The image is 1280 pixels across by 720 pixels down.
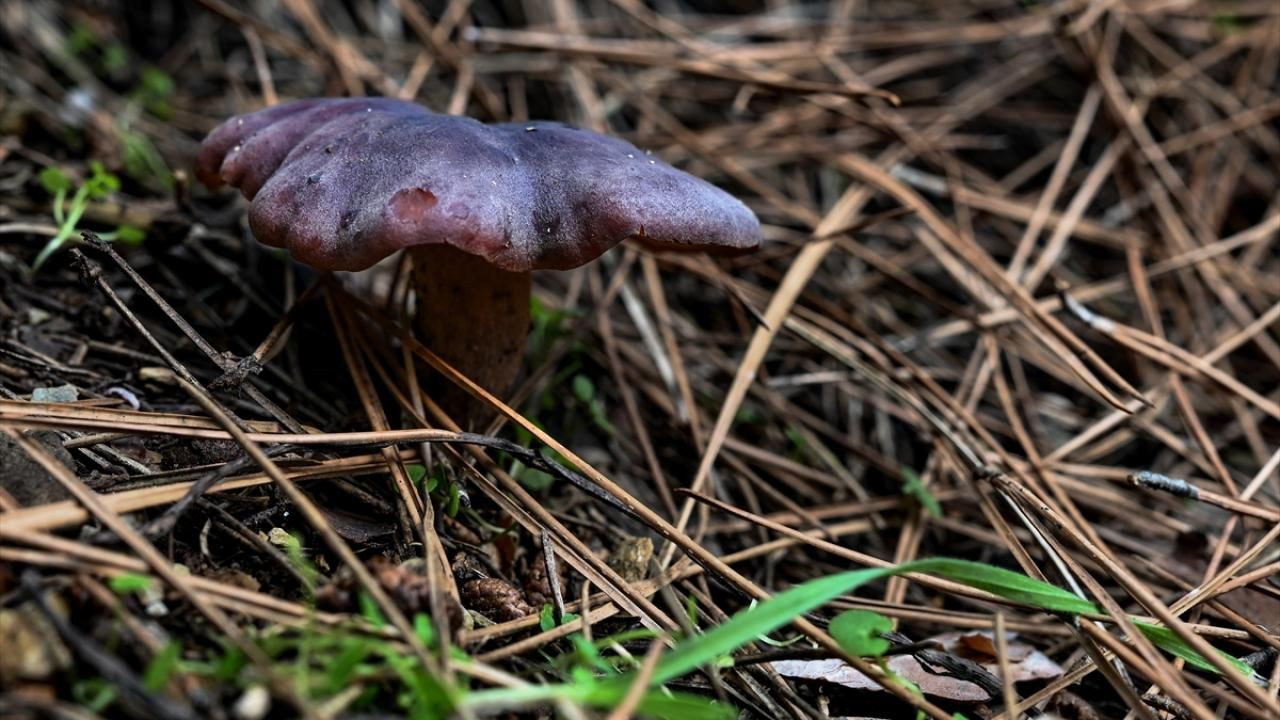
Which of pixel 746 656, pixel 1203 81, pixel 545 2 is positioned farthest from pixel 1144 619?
pixel 545 2

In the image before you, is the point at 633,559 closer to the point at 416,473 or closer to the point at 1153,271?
the point at 416,473

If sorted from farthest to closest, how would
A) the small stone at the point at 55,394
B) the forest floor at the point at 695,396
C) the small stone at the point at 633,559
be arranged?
the small stone at the point at 633,559 < the small stone at the point at 55,394 < the forest floor at the point at 695,396

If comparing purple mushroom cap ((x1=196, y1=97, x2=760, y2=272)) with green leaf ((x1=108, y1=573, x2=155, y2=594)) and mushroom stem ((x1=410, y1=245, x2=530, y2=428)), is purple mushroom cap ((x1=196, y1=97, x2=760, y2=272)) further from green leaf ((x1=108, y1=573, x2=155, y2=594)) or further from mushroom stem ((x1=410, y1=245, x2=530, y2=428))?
green leaf ((x1=108, y1=573, x2=155, y2=594))

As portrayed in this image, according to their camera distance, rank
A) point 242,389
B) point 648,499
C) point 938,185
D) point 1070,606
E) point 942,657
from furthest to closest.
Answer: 1. point 938,185
2. point 648,499
3. point 242,389
4. point 942,657
5. point 1070,606

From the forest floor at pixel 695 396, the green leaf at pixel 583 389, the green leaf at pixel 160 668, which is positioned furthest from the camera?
the green leaf at pixel 583 389

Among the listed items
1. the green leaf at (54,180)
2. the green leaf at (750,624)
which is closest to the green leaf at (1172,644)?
the green leaf at (750,624)

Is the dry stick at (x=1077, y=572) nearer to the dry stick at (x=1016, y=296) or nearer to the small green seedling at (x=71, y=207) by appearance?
the dry stick at (x=1016, y=296)

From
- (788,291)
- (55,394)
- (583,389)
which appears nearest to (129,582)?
(55,394)

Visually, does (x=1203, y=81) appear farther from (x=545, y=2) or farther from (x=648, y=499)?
(x=648, y=499)
